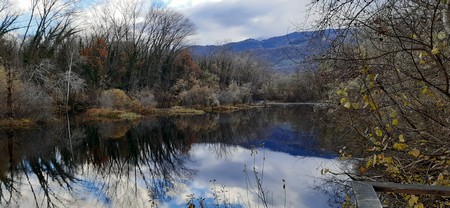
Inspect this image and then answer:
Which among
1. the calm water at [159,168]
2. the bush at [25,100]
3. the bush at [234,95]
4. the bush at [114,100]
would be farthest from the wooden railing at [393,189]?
the bush at [234,95]

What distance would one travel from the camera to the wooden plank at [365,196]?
1.38 meters

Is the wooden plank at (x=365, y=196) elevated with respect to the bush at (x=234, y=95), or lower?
elevated

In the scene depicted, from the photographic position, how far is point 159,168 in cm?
1300

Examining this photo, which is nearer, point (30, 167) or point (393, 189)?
point (393, 189)

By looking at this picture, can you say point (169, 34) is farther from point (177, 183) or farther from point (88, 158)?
point (177, 183)

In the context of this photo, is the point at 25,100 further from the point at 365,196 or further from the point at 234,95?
the point at 234,95

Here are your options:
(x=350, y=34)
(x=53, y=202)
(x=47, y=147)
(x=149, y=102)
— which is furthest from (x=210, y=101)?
(x=350, y=34)

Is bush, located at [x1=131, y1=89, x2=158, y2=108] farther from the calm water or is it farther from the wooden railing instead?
the wooden railing

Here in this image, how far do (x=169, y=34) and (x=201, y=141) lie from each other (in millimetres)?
29831

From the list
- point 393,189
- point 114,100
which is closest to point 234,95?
point 114,100

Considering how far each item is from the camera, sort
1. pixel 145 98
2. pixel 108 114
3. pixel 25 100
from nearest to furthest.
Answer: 1. pixel 25 100
2. pixel 108 114
3. pixel 145 98

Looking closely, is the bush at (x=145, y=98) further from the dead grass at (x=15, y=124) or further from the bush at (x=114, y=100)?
the dead grass at (x=15, y=124)

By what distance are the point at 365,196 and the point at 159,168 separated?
1209 centimetres

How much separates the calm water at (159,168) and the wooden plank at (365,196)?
3.80 m
